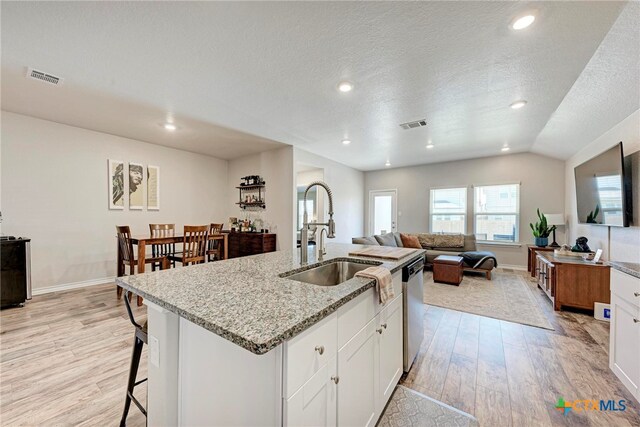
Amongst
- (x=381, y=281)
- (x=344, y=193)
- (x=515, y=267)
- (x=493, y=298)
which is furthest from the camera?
(x=344, y=193)

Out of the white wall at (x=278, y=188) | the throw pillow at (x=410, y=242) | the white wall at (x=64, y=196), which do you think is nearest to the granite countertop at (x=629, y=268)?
the throw pillow at (x=410, y=242)

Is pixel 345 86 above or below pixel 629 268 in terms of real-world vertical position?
above

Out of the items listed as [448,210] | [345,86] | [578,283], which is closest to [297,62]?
[345,86]

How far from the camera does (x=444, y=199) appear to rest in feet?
21.9

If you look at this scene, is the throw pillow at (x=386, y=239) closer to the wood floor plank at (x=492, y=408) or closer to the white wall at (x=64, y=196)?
the wood floor plank at (x=492, y=408)

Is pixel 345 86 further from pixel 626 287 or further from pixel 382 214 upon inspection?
pixel 382 214

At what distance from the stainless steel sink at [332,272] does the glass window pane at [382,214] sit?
588cm

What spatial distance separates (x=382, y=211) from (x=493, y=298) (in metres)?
4.30

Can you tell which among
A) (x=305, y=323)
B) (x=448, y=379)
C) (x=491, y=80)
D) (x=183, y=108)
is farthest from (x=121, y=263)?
(x=491, y=80)

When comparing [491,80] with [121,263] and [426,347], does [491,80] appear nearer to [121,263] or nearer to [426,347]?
[426,347]

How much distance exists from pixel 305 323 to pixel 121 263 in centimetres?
415

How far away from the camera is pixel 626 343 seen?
171 cm

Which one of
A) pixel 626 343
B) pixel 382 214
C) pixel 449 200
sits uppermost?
pixel 449 200

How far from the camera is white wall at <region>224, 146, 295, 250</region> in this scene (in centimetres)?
504
